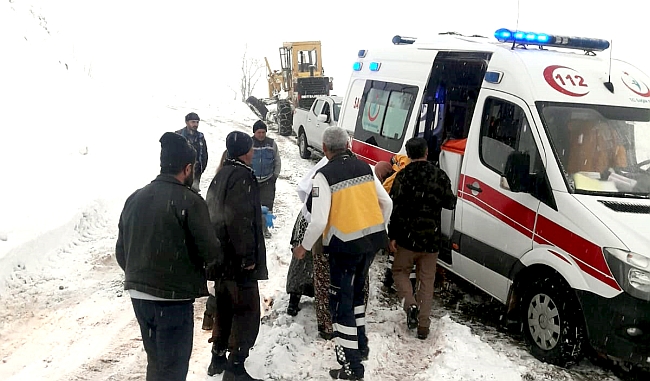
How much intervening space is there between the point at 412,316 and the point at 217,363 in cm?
191

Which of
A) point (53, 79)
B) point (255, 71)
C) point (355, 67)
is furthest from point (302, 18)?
point (355, 67)

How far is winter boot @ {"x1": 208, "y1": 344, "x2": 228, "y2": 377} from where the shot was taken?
423cm

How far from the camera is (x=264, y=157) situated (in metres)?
7.12

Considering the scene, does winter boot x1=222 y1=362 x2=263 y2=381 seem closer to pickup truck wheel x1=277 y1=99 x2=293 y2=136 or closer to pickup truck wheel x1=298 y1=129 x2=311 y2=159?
pickup truck wheel x1=298 y1=129 x2=311 y2=159

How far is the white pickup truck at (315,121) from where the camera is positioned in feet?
44.7

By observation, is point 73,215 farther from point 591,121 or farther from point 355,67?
point 591,121

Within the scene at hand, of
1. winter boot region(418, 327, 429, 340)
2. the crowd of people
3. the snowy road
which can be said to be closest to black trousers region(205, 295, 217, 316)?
the crowd of people

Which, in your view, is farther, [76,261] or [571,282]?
[76,261]

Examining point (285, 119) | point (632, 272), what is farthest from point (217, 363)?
point (285, 119)

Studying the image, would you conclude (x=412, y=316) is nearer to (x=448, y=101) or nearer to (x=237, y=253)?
(x=237, y=253)

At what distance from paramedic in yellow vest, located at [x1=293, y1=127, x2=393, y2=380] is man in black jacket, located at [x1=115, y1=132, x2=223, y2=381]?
105 cm

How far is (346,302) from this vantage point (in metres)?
4.21

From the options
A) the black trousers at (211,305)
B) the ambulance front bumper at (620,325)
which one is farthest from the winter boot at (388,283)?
the ambulance front bumper at (620,325)

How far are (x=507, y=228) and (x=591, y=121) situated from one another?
121 cm
